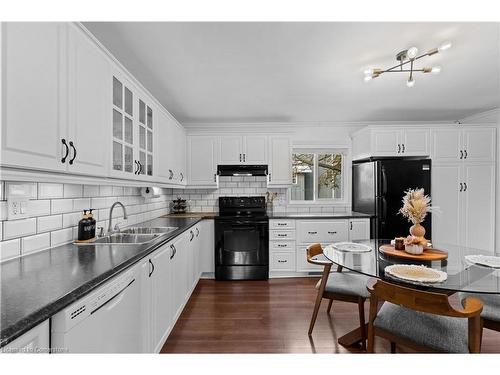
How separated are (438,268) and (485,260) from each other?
0.44 meters

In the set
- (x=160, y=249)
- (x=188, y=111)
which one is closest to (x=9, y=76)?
(x=160, y=249)

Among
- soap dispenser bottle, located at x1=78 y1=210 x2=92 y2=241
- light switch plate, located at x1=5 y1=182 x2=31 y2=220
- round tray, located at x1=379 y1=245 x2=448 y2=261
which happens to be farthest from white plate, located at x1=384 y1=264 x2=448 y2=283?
light switch plate, located at x1=5 y1=182 x2=31 y2=220

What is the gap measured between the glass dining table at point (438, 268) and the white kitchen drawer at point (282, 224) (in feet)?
4.87

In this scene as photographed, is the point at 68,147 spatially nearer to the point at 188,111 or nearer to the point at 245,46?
the point at 245,46

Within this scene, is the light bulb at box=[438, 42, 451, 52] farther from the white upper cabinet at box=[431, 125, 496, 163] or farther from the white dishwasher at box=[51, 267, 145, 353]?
the white dishwasher at box=[51, 267, 145, 353]

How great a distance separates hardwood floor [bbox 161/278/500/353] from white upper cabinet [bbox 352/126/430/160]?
7.16 ft

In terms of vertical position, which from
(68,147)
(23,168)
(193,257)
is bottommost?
Result: (193,257)

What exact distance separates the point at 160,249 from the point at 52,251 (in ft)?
2.14

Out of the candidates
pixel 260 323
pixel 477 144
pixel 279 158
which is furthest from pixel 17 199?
pixel 477 144

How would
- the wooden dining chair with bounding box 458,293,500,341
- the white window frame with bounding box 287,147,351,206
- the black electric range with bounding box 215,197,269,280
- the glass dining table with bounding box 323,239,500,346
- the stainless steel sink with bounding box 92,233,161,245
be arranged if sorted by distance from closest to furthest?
the glass dining table with bounding box 323,239,500,346
the wooden dining chair with bounding box 458,293,500,341
the stainless steel sink with bounding box 92,233,161,245
the black electric range with bounding box 215,197,269,280
the white window frame with bounding box 287,147,351,206

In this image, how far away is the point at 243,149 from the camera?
13.8ft

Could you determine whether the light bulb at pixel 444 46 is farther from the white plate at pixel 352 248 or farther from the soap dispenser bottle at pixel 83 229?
the soap dispenser bottle at pixel 83 229

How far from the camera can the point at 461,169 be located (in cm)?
382

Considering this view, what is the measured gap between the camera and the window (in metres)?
4.55
